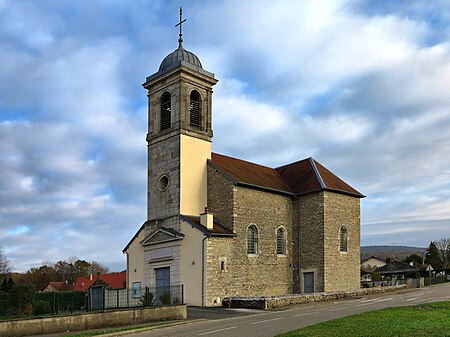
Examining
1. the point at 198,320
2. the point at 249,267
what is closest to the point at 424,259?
the point at 249,267

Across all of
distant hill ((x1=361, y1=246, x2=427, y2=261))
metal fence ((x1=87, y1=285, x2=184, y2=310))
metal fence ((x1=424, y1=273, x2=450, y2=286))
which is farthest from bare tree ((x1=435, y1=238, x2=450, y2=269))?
metal fence ((x1=87, y1=285, x2=184, y2=310))

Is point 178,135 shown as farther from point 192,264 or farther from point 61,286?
point 61,286

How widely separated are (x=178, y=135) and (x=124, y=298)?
36.5 feet

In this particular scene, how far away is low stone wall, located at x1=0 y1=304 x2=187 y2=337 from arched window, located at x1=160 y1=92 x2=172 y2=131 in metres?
14.1

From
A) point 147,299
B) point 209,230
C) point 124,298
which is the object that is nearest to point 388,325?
point 147,299

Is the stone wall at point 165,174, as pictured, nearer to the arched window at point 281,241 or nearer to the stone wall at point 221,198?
the stone wall at point 221,198

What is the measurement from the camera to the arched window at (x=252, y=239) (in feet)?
101

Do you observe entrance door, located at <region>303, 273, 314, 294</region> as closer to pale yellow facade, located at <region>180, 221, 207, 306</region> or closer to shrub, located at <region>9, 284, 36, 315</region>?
pale yellow facade, located at <region>180, 221, 207, 306</region>

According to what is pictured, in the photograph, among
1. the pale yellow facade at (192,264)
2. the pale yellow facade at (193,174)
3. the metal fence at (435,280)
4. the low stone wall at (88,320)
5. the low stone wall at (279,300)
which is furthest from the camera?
the metal fence at (435,280)

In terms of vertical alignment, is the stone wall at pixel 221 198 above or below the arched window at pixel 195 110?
below

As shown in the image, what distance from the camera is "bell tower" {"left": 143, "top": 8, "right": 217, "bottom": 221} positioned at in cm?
3058

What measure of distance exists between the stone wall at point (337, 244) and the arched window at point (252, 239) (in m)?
4.62

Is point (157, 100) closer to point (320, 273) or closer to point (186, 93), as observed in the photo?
point (186, 93)

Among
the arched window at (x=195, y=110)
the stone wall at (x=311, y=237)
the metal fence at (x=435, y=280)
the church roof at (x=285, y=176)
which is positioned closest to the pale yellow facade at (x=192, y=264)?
the church roof at (x=285, y=176)
